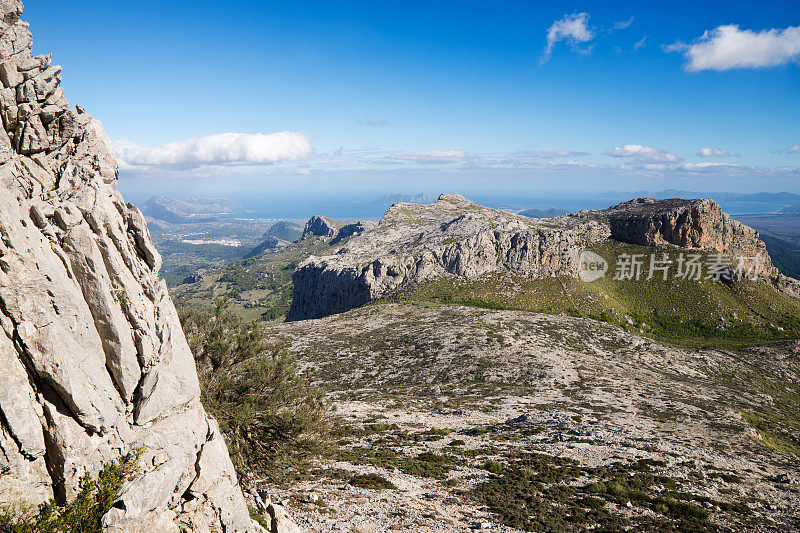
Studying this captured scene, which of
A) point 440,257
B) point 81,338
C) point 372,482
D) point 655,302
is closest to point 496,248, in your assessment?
point 440,257

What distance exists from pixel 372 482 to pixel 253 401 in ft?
35.4

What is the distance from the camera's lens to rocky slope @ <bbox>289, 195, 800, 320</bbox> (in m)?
120

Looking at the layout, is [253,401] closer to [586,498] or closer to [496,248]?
[586,498]

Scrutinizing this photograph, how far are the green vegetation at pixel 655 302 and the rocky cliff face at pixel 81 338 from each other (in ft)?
304

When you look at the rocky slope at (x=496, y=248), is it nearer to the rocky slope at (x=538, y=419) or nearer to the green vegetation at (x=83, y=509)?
the rocky slope at (x=538, y=419)

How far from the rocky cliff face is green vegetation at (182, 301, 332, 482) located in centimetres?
689

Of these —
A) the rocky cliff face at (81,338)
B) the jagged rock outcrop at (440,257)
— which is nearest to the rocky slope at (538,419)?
the rocky cliff face at (81,338)

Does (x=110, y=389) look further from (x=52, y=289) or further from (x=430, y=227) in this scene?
(x=430, y=227)

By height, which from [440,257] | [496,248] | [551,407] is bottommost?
[551,407]

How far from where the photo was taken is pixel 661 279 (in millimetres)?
120750

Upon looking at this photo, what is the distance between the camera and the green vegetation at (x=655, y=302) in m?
103

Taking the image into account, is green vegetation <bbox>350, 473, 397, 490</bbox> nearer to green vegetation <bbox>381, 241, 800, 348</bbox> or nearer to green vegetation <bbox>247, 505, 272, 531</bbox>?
green vegetation <bbox>247, 505, 272, 531</bbox>

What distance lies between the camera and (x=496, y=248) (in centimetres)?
12531

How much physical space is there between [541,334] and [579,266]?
62084 mm
